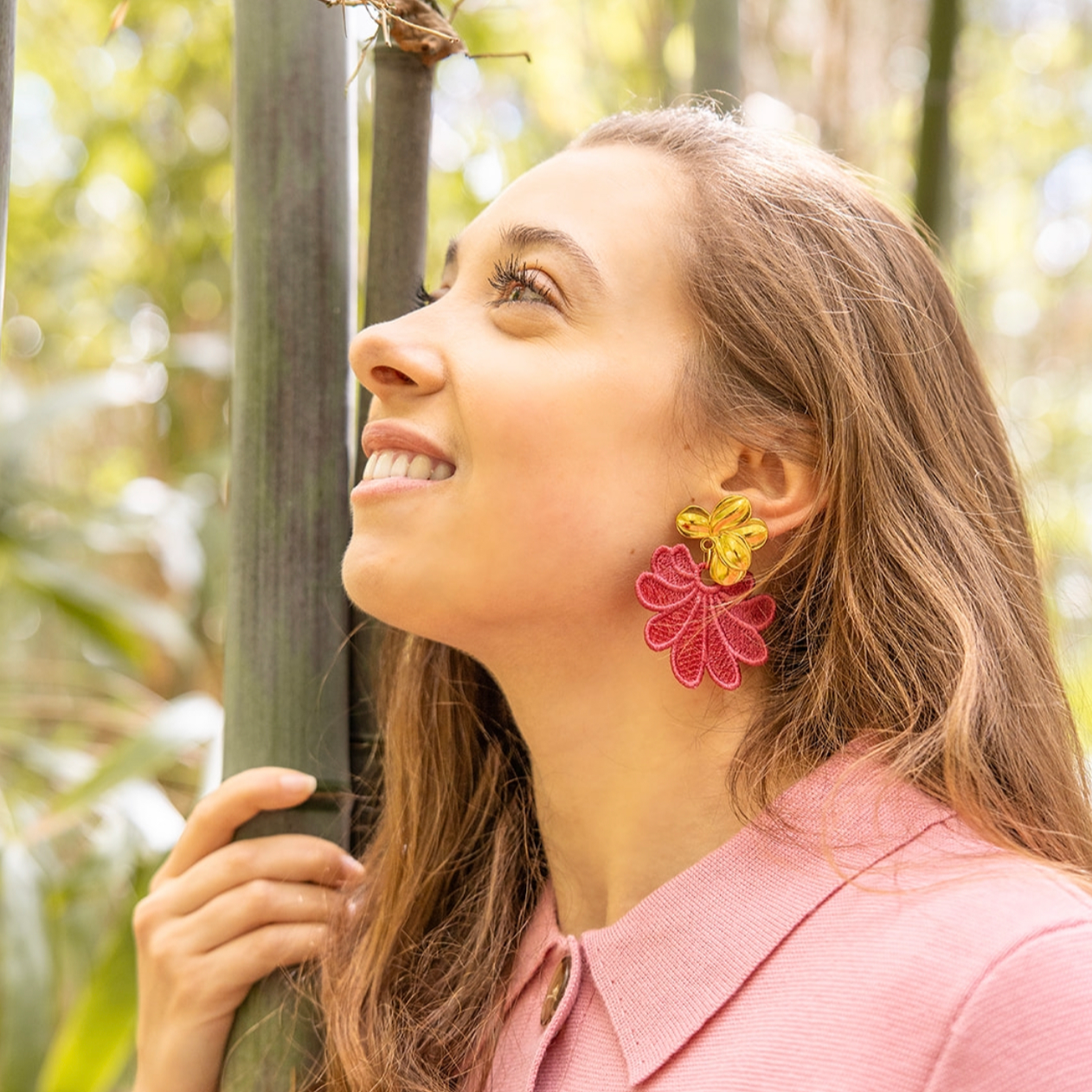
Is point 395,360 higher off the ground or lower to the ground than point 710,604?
higher

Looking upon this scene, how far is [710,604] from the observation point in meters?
1.12

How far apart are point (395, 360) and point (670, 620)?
0.34m

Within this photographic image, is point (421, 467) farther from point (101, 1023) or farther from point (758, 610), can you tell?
point (101, 1023)

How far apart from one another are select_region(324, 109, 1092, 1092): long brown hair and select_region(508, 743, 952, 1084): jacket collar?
4cm

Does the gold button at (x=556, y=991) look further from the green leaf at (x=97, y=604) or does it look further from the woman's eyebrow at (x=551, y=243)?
the green leaf at (x=97, y=604)

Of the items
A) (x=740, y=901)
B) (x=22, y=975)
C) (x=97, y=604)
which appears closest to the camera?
(x=740, y=901)

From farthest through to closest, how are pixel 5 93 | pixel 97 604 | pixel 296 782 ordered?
pixel 97 604, pixel 296 782, pixel 5 93

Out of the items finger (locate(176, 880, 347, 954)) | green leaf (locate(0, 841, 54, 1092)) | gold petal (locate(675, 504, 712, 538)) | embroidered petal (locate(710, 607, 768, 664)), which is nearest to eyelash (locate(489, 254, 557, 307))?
gold petal (locate(675, 504, 712, 538))

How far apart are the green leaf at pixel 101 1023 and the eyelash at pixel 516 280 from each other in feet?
3.19

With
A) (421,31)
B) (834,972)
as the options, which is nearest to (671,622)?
(834,972)

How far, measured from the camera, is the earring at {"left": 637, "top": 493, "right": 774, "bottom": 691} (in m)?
1.11

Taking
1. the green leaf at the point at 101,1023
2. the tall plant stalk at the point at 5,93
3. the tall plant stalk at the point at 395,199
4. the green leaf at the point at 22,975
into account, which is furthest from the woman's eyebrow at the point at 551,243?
the green leaf at the point at 22,975

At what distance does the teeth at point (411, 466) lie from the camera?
1.13 m

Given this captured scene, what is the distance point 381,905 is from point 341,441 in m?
0.50
